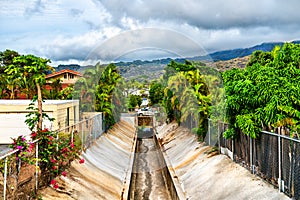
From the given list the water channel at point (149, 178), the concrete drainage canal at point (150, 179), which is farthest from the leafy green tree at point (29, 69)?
the water channel at point (149, 178)

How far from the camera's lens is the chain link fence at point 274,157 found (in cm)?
784

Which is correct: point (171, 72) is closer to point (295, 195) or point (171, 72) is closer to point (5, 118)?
point (5, 118)

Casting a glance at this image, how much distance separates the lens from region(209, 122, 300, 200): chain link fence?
25.7 feet

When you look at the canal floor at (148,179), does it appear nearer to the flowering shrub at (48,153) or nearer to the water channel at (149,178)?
the water channel at (149,178)

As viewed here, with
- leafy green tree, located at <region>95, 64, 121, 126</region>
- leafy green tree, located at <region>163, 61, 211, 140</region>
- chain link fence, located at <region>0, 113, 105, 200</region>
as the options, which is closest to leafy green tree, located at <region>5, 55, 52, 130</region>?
chain link fence, located at <region>0, 113, 105, 200</region>

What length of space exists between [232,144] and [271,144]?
358 centimetres

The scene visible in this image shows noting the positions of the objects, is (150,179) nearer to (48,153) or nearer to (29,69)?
(48,153)

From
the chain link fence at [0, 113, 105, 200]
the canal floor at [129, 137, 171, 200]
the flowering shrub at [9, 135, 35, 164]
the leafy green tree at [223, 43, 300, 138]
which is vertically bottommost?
the canal floor at [129, 137, 171, 200]

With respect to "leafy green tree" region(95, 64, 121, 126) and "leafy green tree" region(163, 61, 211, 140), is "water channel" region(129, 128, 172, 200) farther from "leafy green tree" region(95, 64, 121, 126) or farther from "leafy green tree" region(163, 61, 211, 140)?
"leafy green tree" region(95, 64, 121, 126)

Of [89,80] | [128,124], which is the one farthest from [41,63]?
[128,124]

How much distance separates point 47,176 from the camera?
9133 millimetres

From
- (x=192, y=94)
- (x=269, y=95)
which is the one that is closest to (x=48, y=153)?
(x=269, y=95)

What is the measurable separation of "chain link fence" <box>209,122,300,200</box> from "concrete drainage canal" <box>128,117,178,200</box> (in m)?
2.79

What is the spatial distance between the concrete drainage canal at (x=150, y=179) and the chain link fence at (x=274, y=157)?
2787 mm
